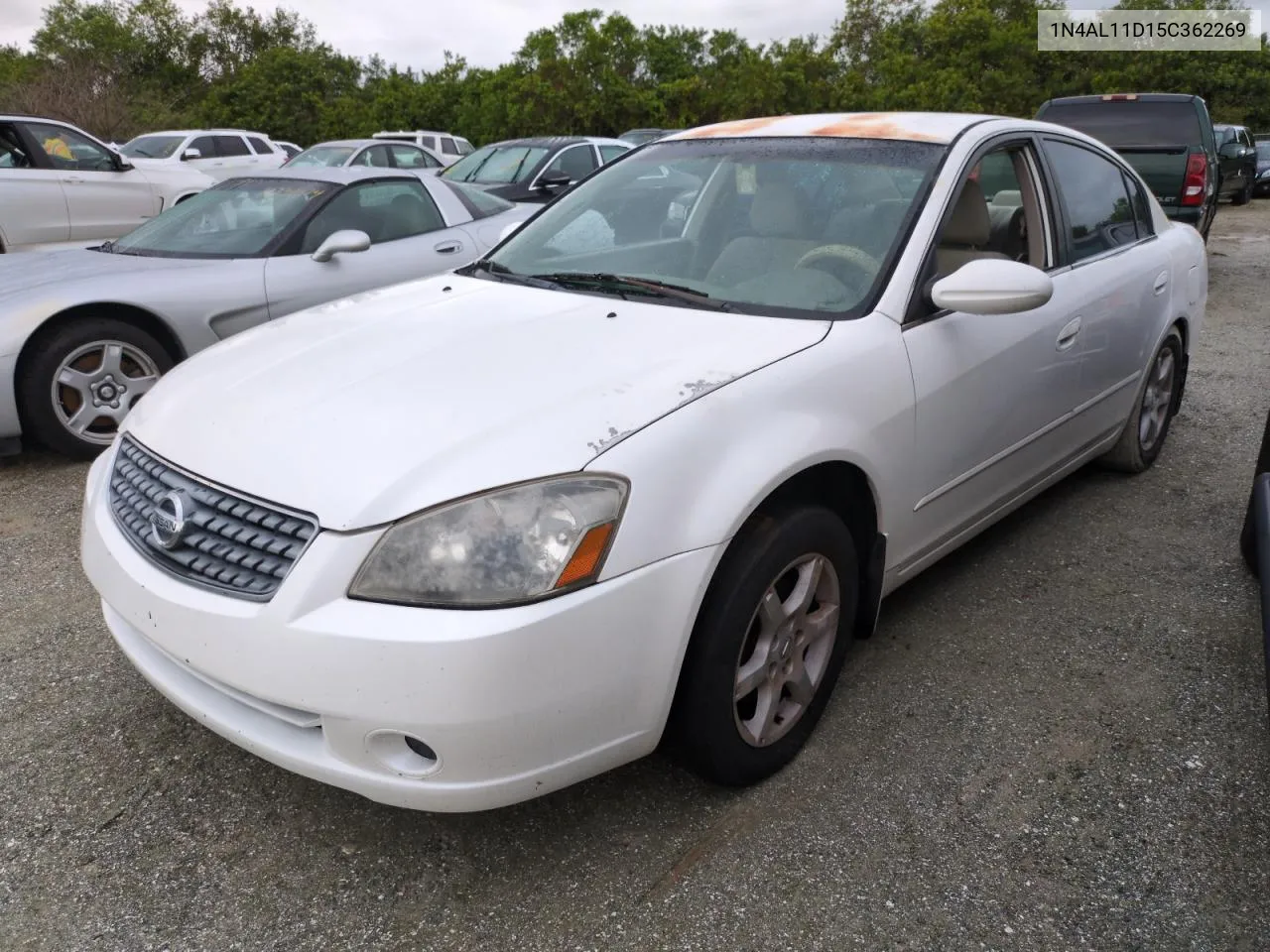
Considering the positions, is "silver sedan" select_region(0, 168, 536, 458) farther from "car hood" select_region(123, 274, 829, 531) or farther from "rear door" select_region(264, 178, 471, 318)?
"car hood" select_region(123, 274, 829, 531)

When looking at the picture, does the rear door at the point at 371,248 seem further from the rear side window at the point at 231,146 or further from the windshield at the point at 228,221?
the rear side window at the point at 231,146

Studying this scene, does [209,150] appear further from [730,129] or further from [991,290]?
[991,290]

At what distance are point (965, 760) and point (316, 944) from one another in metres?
1.54

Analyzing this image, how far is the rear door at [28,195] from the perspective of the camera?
8.80 m

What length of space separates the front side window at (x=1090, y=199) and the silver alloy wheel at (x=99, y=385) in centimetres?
392

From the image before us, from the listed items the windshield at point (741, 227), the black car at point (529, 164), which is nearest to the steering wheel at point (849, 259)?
the windshield at point (741, 227)

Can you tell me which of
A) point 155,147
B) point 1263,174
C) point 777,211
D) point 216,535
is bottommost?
point 1263,174

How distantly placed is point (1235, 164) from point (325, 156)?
43.0ft

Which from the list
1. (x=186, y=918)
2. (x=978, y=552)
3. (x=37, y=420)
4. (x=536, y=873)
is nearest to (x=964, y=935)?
(x=536, y=873)

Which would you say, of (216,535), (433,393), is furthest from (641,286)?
(216,535)

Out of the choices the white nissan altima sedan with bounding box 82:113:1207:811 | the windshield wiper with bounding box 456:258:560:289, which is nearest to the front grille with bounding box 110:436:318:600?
the white nissan altima sedan with bounding box 82:113:1207:811

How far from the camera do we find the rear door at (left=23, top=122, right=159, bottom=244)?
9.23 metres

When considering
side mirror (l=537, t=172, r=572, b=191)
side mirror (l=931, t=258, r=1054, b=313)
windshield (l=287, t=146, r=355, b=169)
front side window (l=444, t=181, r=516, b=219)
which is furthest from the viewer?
windshield (l=287, t=146, r=355, b=169)

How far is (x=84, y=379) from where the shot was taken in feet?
15.1
